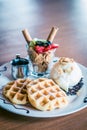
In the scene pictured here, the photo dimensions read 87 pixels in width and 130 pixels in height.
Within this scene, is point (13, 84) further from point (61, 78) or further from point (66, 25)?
point (66, 25)

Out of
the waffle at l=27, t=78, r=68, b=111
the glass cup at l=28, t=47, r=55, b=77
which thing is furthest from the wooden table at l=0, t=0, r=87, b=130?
the glass cup at l=28, t=47, r=55, b=77

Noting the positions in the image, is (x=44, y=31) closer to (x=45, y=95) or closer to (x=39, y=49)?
(x=39, y=49)

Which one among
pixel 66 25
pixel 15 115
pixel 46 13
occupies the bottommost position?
pixel 15 115

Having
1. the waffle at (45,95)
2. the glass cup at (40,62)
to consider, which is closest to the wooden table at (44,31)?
the waffle at (45,95)

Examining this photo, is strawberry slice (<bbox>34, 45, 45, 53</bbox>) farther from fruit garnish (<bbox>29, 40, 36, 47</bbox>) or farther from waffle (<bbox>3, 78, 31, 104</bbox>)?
waffle (<bbox>3, 78, 31, 104</bbox>)

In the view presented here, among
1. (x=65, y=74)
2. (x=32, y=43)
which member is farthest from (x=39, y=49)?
(x=65, y=74)

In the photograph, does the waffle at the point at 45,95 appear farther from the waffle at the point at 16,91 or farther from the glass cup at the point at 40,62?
the glass cup at the point at 40,62

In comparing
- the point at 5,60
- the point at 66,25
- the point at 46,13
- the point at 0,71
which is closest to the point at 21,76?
the point at 0,71
